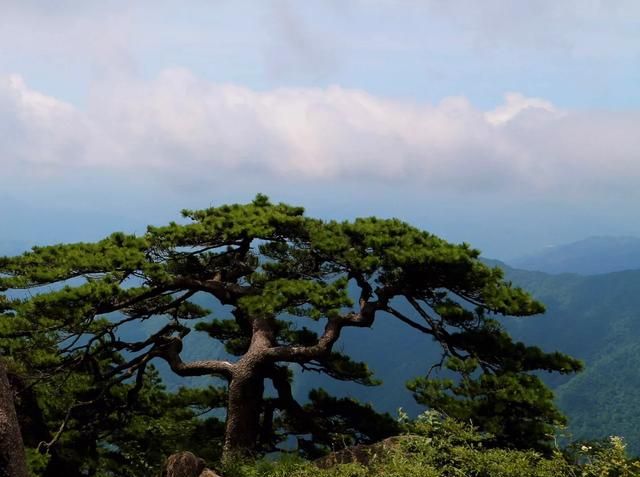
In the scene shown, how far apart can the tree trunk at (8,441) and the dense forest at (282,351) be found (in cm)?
447

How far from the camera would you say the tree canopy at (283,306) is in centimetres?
1150

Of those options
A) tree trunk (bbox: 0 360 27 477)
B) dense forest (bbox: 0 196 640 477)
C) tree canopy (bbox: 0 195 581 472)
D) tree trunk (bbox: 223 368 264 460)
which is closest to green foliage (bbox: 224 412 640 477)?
dense forest (bbox: 0 196 640 477)

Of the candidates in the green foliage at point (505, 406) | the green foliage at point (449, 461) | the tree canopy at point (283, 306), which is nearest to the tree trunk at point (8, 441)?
the green foliage at point (449, 461)

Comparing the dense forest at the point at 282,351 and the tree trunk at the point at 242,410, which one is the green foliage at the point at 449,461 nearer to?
the dense forest at the point at 282,351

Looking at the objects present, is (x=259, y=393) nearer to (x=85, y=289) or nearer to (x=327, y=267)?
(x=327, y=267)

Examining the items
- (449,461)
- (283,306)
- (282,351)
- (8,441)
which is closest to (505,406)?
(449,461)

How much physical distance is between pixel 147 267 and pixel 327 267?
409 centimetres

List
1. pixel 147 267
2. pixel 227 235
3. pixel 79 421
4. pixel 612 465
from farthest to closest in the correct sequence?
pixel 79 421
pixel 227 235
pixel 147 267
pixel 612 465

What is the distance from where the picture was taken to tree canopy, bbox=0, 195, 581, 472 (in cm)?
1150

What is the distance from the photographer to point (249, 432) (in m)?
13.5

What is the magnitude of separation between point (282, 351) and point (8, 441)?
7646 mm

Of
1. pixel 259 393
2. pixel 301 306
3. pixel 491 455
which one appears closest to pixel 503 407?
pixel 491 455

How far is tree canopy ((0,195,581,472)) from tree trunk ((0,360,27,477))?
495 centimetres

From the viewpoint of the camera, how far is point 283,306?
38.7 feet
